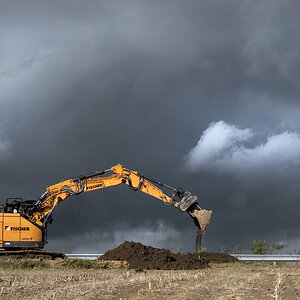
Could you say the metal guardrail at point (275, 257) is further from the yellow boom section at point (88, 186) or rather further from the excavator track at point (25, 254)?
the excavator track at point (25, 254)

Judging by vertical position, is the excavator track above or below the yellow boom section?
below

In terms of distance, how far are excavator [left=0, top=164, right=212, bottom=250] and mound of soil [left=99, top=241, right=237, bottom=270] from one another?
6.12 ft

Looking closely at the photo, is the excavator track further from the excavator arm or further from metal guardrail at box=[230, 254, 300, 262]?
metal guardrail at box=[230, 254, 300, 262]

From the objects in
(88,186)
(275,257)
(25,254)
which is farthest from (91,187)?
(275,257)

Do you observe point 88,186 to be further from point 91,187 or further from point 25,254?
point 25,254

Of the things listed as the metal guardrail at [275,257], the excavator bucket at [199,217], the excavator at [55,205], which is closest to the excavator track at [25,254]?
the excavator at [55,205]

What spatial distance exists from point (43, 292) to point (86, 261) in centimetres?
1201

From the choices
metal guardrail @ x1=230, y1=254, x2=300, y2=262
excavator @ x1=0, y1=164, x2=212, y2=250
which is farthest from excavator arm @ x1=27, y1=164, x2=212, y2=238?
metal guardrail @ x1=230, y1=254, x2=300, y2=262

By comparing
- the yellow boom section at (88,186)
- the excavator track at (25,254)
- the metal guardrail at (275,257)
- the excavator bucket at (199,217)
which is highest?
the yellow boom section at (88,186)

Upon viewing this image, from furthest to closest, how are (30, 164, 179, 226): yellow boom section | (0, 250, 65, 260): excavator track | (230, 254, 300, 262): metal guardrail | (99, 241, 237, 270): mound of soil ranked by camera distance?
(30, 164, 179, 226): yellow boom section, (230, 254, 300, 262): metal guardrail, (0, 250, 65, 260): excavator track, (99, 241, 237, 270): mound of soil

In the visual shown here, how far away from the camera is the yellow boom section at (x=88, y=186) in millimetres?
29328

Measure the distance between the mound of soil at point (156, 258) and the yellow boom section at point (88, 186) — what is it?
3.46 meters

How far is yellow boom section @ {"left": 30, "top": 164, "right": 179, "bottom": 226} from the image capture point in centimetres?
2933

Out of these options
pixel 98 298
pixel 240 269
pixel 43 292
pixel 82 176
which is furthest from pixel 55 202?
pixel 98 298
